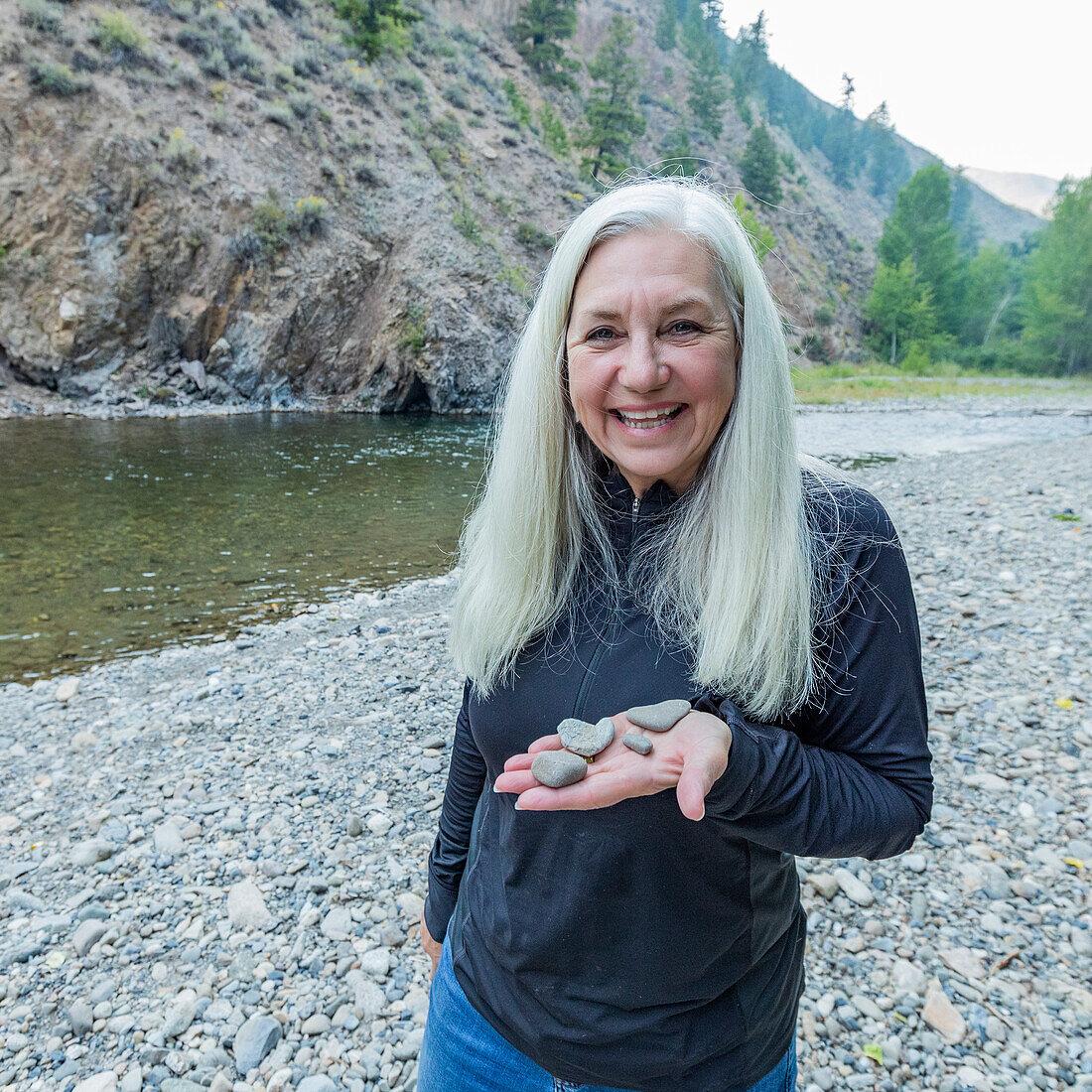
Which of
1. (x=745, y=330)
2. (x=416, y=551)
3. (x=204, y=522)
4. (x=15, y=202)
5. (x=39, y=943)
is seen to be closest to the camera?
(x=745, y=330)

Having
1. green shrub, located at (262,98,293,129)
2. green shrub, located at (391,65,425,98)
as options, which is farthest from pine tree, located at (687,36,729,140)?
green shrub, located at (262,98,293,129)

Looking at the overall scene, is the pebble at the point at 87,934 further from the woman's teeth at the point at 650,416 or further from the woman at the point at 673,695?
the woman's teeth at the point at 650,416

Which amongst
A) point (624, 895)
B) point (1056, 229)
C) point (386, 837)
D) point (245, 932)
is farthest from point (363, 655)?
point (1056, 229)

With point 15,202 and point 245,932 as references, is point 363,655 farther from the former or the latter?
point 15,202

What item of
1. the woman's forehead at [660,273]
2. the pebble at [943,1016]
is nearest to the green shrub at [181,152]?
the woman's forehead at [660,273]

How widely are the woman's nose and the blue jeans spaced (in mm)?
1350

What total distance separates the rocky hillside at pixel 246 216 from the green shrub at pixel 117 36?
71 mm

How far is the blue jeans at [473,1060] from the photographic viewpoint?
1.39 m

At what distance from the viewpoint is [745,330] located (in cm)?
141

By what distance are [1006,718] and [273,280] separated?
27485 millimetres

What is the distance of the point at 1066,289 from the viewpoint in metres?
48.7

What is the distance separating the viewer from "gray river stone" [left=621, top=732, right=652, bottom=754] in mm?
1087

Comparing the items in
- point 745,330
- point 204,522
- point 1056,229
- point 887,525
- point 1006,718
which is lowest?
point 204,522

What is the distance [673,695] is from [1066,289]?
62.5 meters
